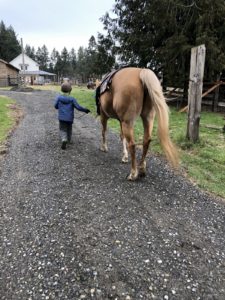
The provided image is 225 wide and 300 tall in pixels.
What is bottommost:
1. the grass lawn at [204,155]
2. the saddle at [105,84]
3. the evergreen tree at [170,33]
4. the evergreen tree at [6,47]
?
the grass lawn at [204,155]

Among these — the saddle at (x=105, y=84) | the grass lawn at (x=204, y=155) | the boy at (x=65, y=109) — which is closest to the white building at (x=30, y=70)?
the grass lawn at (x=204, y=155)

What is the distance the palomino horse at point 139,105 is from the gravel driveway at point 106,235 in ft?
2.14

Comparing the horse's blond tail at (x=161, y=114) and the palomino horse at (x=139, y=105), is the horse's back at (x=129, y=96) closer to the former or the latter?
the palomino horse at (x=139, y=105)

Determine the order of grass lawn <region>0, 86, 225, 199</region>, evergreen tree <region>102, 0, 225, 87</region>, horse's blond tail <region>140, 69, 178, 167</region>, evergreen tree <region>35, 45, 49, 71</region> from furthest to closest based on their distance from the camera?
evergreen tree <region>35, 45, 49, 71</region>
evergreen tree <region>102, 0, 225, 87</region>
grass lawn <region>0, 86, 225, 199</region>
horse's blond tail <region>140, 69, 178, 167</region>

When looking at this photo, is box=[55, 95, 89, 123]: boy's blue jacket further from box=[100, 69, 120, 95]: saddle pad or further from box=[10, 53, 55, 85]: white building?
box=[10, 53, 55, 85]: white building

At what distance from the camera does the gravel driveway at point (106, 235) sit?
2689mm

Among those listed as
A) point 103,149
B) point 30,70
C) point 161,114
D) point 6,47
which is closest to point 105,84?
point 161,114

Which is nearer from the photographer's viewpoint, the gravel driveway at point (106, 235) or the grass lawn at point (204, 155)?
the gravel driveway at point (106, 235)

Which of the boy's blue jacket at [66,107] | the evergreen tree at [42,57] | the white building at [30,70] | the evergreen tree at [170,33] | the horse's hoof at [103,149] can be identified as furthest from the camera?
the evergreen tree at [42,57]

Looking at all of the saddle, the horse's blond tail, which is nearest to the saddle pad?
the saddle

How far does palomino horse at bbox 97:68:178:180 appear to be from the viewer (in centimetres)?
476

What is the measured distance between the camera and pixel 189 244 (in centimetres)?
334

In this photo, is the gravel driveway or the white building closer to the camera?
the gravel driveway

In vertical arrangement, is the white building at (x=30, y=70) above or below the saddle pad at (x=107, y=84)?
above
